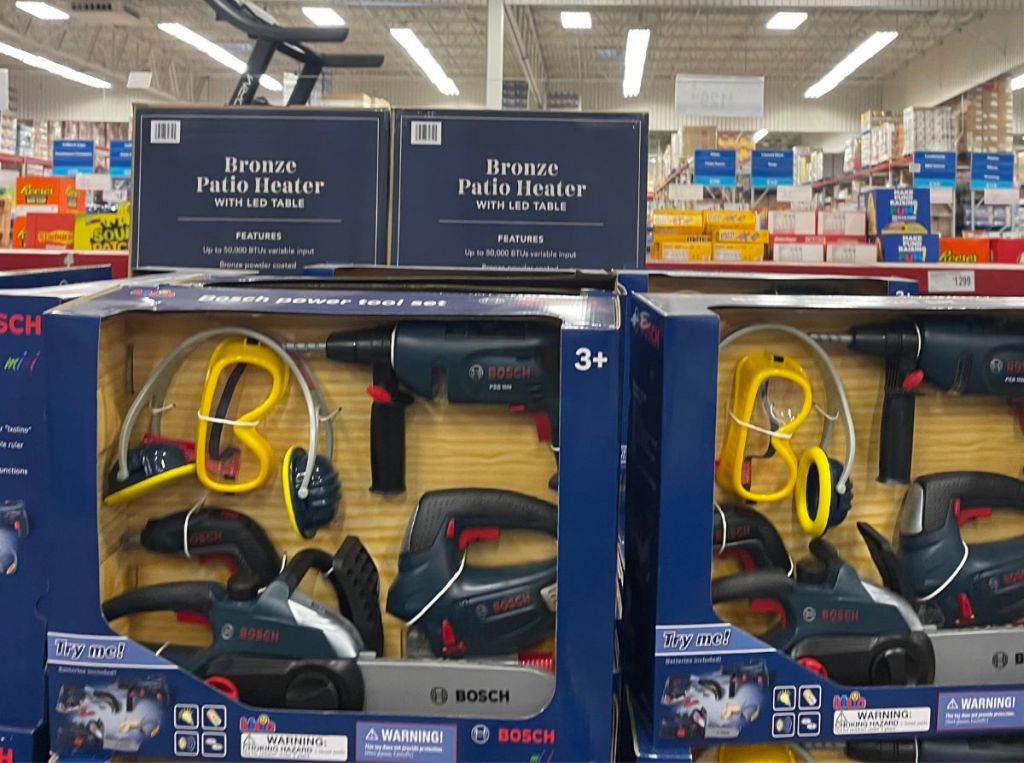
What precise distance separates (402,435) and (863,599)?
1.92ft

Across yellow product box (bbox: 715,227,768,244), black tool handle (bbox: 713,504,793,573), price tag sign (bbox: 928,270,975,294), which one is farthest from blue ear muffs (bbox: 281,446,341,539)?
yellow product box (bbox: 715,227,768,244)

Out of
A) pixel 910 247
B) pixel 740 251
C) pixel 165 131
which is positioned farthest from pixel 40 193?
pixel 910 247

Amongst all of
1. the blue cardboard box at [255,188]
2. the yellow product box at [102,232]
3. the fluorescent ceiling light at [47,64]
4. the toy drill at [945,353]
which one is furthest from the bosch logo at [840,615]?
the fluorescent ceiling light at [47,64]

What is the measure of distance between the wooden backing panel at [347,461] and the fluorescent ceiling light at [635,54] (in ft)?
32.5

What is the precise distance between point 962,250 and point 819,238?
99cm

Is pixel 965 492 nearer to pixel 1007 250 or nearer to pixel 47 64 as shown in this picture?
pixel 1007 250

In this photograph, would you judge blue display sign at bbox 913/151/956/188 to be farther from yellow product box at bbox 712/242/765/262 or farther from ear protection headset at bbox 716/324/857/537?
ear protection headset at bbox 716/324/857/537

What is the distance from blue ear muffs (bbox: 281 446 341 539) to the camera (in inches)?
46.5

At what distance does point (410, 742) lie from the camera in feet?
3.55

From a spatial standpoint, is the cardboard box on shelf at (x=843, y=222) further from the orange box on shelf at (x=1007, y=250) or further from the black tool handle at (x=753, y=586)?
the black tool handle at (x=753, y=586)

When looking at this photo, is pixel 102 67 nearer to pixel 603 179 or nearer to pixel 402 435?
pixel 603 179

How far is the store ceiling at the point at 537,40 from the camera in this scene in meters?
13.2

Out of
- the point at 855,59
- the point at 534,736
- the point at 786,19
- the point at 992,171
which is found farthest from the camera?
the point at 855,59

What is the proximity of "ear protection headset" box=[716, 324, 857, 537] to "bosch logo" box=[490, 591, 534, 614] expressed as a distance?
288 millimetres
